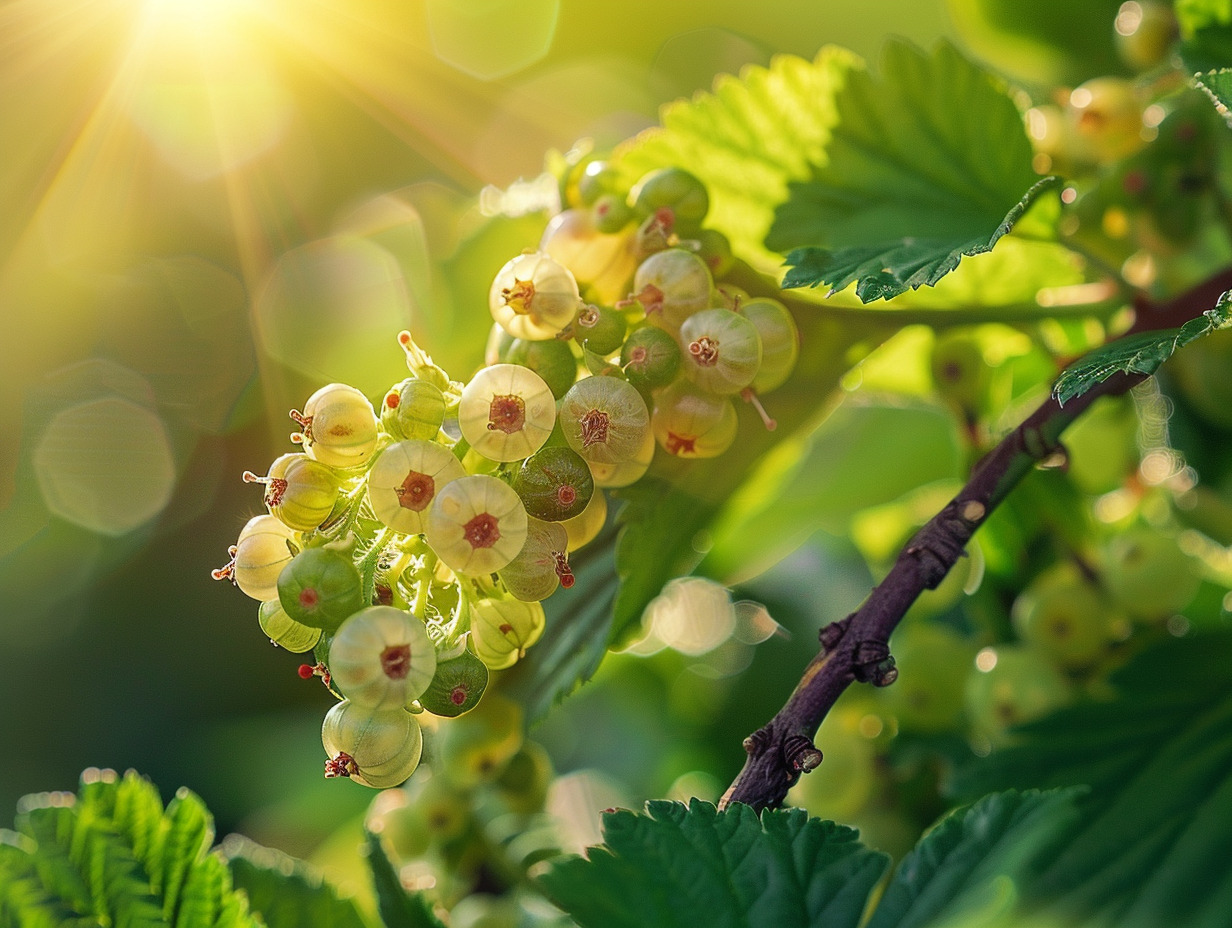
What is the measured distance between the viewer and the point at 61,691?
1652 mm

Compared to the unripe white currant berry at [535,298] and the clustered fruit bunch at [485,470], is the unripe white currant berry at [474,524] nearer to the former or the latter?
the clustered fruit bunch at [485,470]

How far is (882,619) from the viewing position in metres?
0.51

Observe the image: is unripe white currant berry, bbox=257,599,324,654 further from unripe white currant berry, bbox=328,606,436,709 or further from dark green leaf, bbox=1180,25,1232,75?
dark green leaf, bbox=1180,25,1232,75

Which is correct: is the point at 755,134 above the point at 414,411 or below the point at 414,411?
above

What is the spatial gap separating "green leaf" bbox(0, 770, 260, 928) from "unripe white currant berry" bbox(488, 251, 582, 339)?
0.33 meters

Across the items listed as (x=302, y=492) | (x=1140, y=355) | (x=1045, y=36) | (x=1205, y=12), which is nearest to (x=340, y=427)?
(x=302, y=492)

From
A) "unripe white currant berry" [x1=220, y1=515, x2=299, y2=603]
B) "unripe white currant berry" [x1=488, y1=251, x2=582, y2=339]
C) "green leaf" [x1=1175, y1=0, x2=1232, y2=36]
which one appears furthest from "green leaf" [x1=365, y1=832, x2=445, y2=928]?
"green leaf" [x1=1175, y1=0, x2=1232, y2=36]

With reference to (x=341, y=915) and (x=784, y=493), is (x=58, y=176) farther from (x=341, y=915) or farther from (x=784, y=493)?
(x=341, y=915)

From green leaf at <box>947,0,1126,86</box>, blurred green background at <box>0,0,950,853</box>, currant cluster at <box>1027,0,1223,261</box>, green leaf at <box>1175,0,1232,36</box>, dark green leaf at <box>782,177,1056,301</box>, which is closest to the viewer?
dark green leaf at <box>782,177,1056,301</box>

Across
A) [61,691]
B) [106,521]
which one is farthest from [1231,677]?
[61,691]

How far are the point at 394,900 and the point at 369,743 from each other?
0.78 feet

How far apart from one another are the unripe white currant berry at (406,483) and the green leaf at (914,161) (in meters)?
0.34

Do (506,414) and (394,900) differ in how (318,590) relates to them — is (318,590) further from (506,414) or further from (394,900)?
(394,900)

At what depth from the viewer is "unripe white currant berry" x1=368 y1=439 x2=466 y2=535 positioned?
1.63 ft
